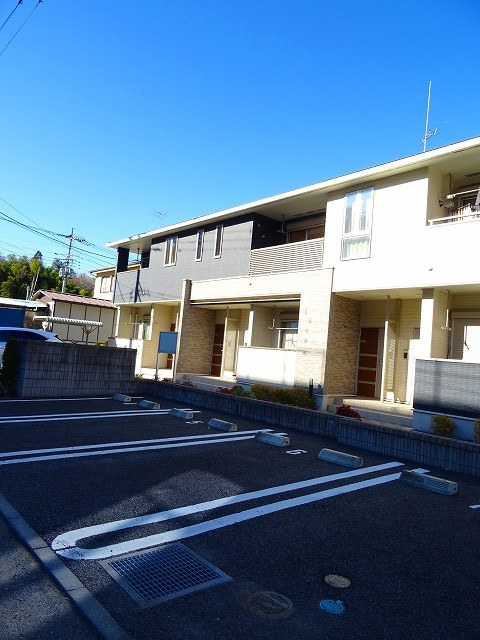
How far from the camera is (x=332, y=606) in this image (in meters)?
2.81

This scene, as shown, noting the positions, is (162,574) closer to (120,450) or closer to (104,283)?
(120,450)

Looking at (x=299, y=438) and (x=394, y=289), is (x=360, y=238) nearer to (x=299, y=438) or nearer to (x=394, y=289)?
(x=394, y=289)

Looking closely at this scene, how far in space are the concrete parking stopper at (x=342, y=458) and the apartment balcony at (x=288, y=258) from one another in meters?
7.91

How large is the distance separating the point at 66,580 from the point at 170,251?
18043mm

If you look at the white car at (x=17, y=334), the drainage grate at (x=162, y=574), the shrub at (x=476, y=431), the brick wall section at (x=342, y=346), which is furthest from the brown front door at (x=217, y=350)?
the drainage grate at (x=162, y=574)

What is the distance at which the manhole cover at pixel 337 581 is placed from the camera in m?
3.08

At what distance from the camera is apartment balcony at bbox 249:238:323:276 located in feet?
45.9

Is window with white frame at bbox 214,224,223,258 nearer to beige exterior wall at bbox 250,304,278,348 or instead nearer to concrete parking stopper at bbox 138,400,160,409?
beige exterior wall at bbox 250,304,278,348

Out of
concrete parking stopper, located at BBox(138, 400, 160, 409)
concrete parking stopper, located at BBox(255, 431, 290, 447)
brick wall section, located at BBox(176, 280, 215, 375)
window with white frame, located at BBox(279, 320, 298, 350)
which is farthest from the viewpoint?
brick wall section, located at BBox(176, 280, 215, 375)

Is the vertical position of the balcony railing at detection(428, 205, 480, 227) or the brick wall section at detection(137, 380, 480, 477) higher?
the balcony railing at detection(428, 205, 480, 227)

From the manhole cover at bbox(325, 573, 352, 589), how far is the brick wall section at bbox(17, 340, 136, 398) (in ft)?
30.2

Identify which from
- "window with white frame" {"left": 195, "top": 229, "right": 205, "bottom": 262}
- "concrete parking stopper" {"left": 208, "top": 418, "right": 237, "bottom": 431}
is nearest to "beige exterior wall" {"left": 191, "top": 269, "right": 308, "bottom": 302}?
"window with white frame" {"left": 195, "top": 229, "right": 205, "bottom": 262}

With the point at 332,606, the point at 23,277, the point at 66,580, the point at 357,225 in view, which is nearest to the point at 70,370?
the point at 357,225

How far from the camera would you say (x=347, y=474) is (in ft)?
19.4
